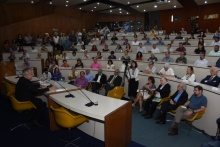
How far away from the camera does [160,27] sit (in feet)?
68.0

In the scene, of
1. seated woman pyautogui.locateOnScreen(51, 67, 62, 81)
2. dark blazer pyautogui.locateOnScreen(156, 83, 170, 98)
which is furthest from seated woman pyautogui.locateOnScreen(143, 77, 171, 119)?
seated woman pyautogui.locateOnScreen(51, 67, 62, 81)

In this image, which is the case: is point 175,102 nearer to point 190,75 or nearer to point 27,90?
point 190,75

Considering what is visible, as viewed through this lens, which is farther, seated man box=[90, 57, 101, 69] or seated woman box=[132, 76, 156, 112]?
seated man box=[90, 57, 101, 69]

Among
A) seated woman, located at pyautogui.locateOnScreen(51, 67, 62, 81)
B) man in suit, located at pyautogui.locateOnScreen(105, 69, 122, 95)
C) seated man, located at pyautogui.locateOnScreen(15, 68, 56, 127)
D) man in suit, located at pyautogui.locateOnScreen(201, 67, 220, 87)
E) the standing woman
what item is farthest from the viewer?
seated woman, located at pyautogui.locateOnScreen(51, 67, 62, 81)

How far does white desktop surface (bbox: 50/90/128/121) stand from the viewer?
3148 millimetres

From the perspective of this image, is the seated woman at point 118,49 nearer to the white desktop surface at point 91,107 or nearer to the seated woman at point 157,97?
the seated woman at point 157,97

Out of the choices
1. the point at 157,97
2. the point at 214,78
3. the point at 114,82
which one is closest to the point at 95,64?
the point at 114,82

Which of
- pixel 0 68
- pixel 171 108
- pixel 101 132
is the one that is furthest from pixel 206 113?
pixel 0 68

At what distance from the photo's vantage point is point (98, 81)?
7.11 m

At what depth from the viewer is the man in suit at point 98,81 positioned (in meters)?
6.86

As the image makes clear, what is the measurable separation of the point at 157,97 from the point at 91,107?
250 cm

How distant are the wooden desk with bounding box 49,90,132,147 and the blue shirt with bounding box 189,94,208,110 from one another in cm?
158

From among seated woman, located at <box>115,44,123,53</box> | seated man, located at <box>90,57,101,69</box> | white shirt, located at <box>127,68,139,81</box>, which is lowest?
white shirt, located at <box>127,68,139,81</box>

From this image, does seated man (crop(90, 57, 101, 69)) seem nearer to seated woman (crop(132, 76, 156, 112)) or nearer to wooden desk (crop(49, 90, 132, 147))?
seated woman (crop(132, 76, 156, 112))
